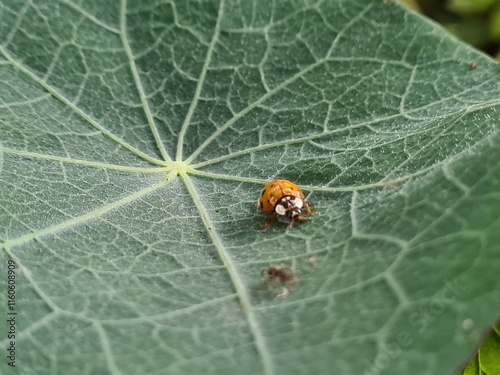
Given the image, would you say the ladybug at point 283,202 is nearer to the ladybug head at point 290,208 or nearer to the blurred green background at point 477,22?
the ladybug head at point 290,208

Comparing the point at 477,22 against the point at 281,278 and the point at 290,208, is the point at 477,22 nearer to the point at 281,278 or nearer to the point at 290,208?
the point at 290,208

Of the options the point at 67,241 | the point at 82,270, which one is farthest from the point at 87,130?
the point at 82,270

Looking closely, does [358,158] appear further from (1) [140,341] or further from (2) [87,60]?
(2) [87,60]

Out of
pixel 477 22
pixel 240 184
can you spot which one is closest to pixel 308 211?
pixel 240 184

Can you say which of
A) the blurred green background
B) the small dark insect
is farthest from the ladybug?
the blurred green background

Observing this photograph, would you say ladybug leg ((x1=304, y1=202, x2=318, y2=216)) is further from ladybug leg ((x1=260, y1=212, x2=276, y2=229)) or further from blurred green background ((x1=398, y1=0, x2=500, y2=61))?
blurred green background ((x1=398, y1=0, x2=500, y2=61))

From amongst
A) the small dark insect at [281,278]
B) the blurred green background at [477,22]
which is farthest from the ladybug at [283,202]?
→ the blurred green background at [477,22]
